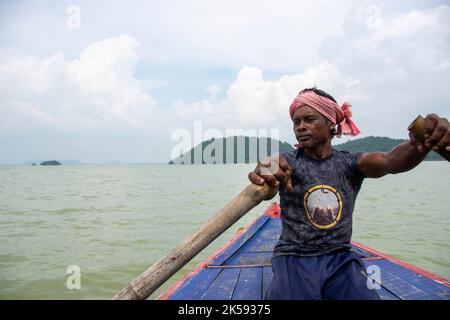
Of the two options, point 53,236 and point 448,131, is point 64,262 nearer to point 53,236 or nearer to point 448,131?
point 53,236

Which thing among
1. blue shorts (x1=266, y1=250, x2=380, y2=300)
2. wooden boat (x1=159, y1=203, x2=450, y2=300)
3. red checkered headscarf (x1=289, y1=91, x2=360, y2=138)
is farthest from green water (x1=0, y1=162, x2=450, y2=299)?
red checkered headscarf (x1=289, y1=91, x2=360, y2=138)

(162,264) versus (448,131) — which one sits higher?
(448,131)

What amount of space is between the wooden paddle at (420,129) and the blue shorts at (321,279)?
37.8 inches

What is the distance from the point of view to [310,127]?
2.31m

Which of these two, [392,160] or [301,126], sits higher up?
[301,126]

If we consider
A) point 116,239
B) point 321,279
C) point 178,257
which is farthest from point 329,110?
point 116,239

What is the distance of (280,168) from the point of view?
219 cm

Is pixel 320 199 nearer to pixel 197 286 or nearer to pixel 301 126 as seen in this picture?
pixel 301 126

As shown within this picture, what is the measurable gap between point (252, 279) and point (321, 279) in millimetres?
1513

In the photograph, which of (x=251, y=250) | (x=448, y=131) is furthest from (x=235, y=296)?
(x=448, y=131)

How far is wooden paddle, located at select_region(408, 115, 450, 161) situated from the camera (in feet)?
5.19

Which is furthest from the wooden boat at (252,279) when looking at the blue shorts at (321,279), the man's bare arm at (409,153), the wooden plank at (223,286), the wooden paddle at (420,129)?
the wooden paddle at (420,129)

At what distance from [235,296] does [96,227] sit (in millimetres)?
9378

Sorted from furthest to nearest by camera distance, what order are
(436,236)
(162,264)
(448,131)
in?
(436,236) → (162,264) → (448,131)
